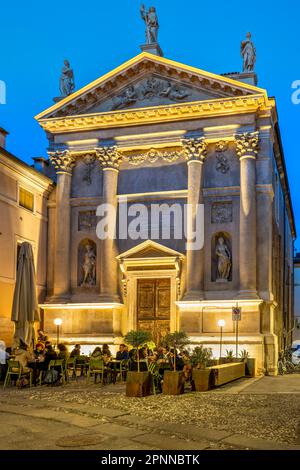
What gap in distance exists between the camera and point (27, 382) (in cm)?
2041

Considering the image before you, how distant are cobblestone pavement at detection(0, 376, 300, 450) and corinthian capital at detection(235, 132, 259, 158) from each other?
12.5 m

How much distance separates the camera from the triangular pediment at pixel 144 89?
30062 millimetres

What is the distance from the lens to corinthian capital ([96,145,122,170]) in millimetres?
31203

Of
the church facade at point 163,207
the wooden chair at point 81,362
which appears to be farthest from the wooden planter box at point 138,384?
the church facade at point 163,207

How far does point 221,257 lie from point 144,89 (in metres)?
8.59

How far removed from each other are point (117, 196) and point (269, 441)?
69.5 ft

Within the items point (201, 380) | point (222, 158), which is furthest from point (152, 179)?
point (201, 380)

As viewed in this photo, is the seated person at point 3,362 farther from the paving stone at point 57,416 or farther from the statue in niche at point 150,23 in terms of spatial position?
the statue in niche at point 150,23

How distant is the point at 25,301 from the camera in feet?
79.7

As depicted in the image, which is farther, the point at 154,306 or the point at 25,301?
the point at 154,306

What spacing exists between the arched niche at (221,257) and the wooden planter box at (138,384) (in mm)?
12371

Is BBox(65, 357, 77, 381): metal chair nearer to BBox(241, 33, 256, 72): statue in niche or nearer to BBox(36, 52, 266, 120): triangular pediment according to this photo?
BBox(36, 52, 266, 120): triangular pediment

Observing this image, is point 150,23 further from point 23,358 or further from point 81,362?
point 23,358
